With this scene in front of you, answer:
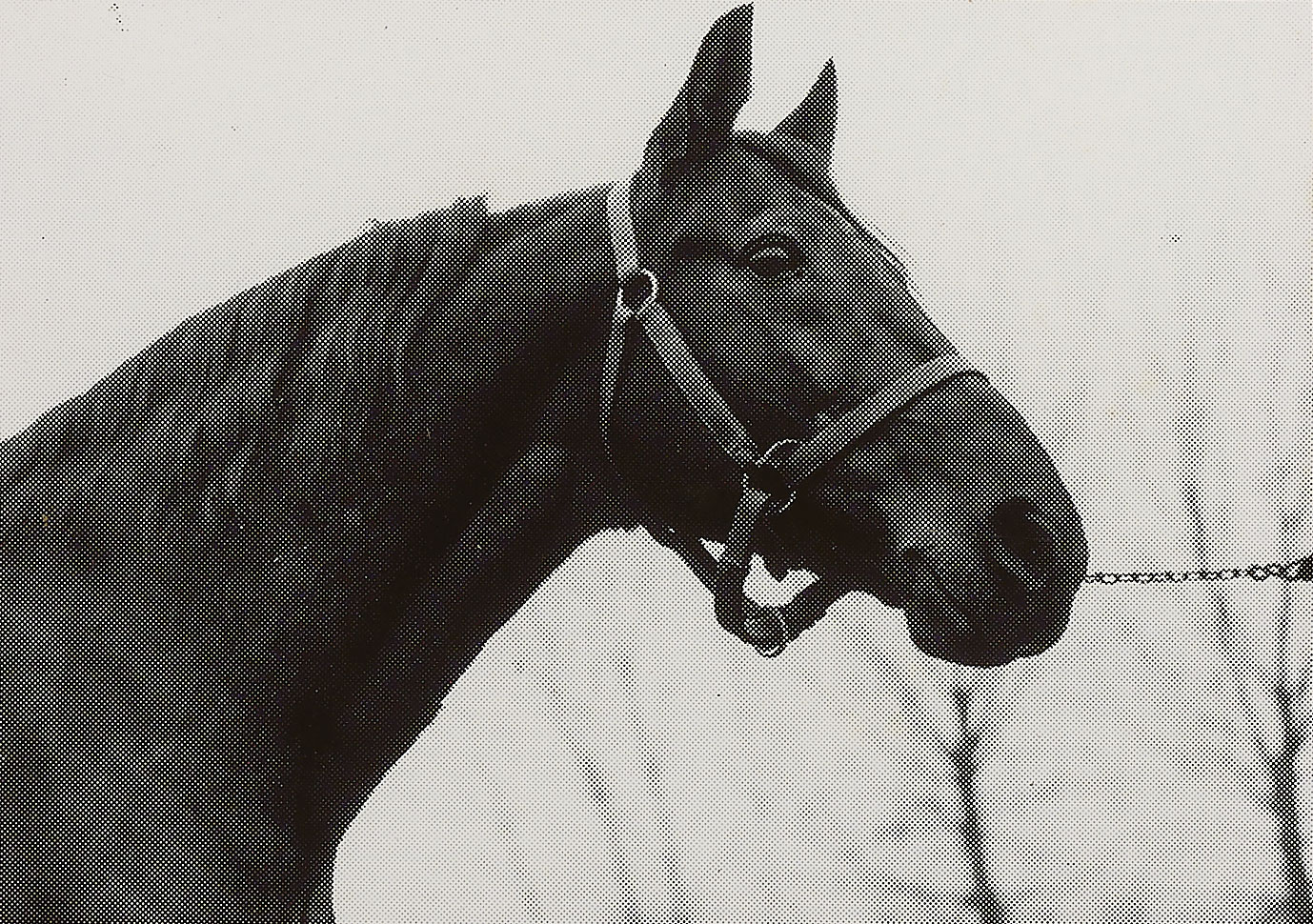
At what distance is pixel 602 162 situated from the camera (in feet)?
3.72

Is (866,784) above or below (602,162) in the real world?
below

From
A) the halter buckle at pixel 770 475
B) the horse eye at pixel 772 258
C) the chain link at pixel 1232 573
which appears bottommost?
the chain link at pixel 1232 573

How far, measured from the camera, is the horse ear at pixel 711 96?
68cm

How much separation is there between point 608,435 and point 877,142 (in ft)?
2.17

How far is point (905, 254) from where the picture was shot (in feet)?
3.64

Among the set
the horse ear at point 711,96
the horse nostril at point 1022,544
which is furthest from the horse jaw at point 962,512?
the horse ear at point 711,96

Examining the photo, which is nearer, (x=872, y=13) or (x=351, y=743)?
(x=351, y=743)

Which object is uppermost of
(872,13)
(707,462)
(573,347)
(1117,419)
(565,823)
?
(872,13)

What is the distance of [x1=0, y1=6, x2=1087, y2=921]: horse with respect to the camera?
2.06ft

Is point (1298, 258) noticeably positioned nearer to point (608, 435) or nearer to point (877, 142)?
point (877, 142)

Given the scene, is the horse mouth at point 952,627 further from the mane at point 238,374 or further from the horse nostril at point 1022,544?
the mane at point 238,374

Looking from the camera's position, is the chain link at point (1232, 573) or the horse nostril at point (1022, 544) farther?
the chain link at point (1232, 573)

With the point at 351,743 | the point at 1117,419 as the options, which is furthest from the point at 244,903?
the point at 1117,419

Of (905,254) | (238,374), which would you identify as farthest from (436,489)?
(905,254)
